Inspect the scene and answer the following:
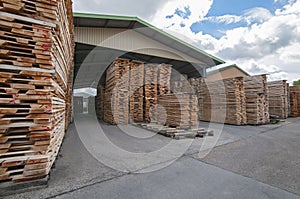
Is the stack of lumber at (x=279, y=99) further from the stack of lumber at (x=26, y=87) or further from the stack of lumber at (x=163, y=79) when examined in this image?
the stack of lumber at (x=26, y=87)

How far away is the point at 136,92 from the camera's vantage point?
34.4ft

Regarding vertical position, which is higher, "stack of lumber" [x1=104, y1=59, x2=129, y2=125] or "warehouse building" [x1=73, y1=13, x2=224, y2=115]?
"warehouse building" [x1=73, y1=13, x2=224, y2=115]

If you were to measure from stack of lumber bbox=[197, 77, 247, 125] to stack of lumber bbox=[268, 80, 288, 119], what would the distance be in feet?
21.3

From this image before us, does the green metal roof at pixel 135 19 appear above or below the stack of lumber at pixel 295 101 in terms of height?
above

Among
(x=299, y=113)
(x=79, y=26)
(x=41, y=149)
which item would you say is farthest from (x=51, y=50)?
(x=299, y=113)

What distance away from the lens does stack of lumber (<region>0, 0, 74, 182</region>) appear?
7.76 ft

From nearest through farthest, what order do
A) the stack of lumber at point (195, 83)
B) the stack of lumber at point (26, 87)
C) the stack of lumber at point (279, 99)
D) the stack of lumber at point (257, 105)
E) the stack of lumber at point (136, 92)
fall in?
1. the stack of lumber at point (26, 87)
2. the stack of lumber at point (257, 105)
3. the stack of lumber at point (136, 92)
4. the stack of lumber at point (195, 83)
5. the stack of lumber at point (279, 99)

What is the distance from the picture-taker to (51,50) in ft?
8.89

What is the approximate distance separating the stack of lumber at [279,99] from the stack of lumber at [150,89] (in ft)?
36.1

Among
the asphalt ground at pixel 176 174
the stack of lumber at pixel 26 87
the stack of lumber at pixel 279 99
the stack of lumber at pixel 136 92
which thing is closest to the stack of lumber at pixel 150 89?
the stack of lumber at pixel 136 92

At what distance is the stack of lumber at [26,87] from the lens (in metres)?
2.37

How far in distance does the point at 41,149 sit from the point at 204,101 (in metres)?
11.0

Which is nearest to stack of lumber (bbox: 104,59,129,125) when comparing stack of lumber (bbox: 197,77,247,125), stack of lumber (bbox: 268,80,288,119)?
stack of lumber (bbox: 197,77,247,125)

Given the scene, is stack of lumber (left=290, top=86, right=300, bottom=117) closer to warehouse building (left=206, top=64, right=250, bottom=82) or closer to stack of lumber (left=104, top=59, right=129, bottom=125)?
warehouse building (left=206, top=64, right=250, bottom=82)
